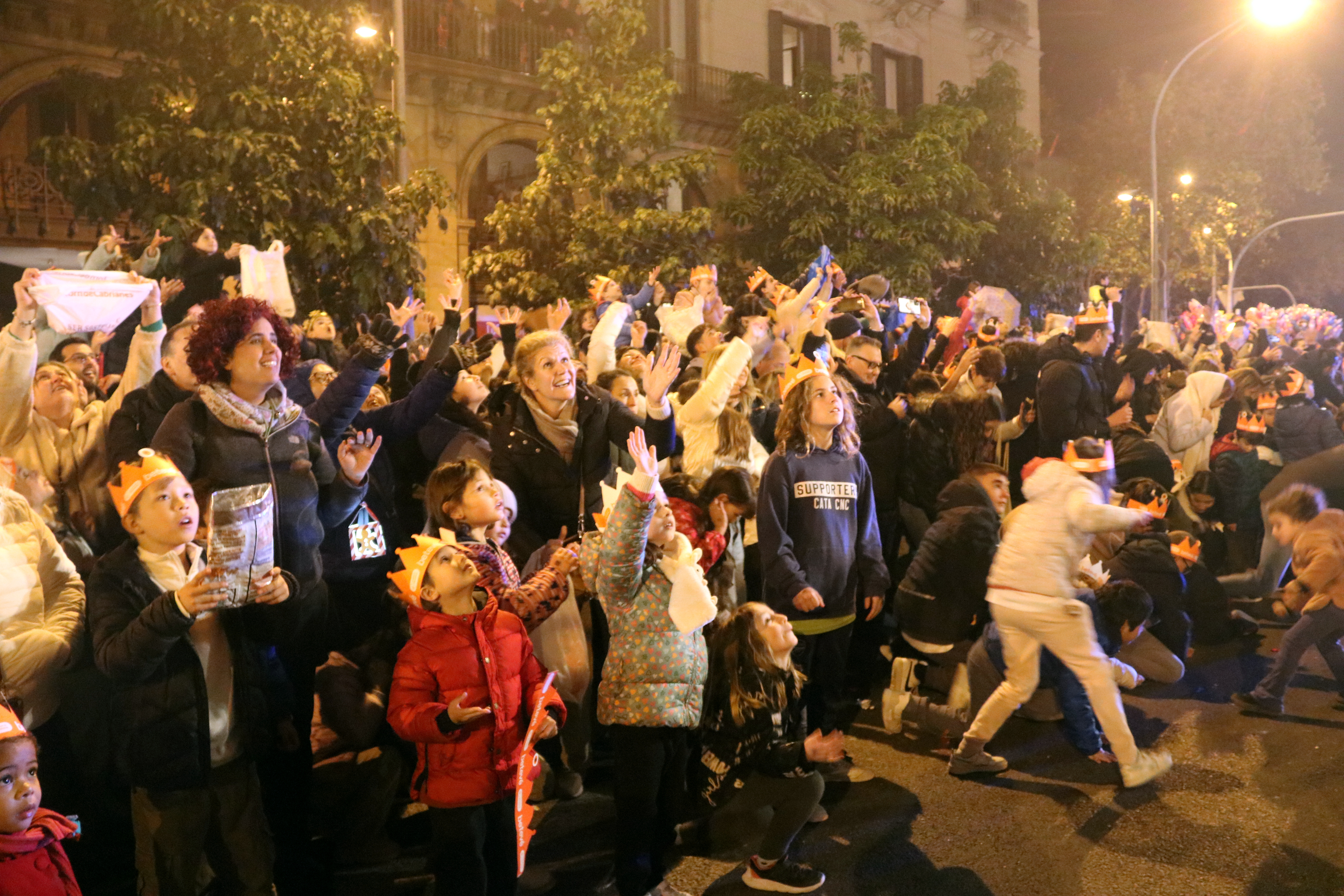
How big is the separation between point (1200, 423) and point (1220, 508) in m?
0.78

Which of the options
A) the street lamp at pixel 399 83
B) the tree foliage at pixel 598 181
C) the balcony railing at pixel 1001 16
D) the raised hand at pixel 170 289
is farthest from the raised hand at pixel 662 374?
the balcony railing at pixel 1001 16

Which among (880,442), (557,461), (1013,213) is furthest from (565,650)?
(1013,213)

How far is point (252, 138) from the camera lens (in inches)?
419

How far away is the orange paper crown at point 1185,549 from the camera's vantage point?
7.23 meters

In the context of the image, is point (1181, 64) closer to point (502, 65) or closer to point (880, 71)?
point (880, 71)

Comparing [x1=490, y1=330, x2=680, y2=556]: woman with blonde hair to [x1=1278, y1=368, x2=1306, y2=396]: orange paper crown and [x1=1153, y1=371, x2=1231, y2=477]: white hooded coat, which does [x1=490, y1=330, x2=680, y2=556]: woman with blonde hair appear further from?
[x1=1278, y1=368, x2=1306, y2=396]: orange paper crown

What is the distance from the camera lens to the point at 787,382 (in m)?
5.62

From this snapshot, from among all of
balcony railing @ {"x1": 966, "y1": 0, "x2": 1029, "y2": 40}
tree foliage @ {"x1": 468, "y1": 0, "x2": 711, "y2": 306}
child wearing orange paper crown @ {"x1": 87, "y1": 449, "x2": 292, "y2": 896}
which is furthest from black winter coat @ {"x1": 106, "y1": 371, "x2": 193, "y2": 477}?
balcony railing @ {"x1": 966, "y1": 0, "x2": 1029, "y2": 40}

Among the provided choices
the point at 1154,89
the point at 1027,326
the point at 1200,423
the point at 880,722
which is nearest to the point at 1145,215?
the point at 1154,89

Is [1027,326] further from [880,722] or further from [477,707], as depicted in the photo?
[477,707]

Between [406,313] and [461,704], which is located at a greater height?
[406,313]

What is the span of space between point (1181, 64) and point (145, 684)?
22935mm

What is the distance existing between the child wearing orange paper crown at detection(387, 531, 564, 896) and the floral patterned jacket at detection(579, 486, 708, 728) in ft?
1.33

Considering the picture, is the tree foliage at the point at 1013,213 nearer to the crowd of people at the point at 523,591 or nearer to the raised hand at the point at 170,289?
the crowd of people at the point at 523,591
